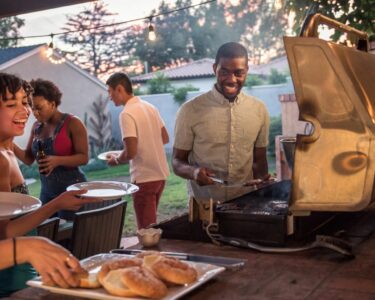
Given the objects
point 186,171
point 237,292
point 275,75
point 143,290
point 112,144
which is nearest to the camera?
point 143,290

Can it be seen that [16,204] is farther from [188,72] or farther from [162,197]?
[188,72]

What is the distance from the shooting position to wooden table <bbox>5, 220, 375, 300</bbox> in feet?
4.25

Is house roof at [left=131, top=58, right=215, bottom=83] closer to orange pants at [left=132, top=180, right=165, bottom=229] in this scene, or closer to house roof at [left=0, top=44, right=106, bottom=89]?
house roof at [left=0, top=44, right=106, bottom=89]

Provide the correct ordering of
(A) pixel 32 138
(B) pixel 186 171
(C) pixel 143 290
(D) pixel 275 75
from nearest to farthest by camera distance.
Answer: (C) pixel 143 290, (B) pixel 186 171, (A) pixel 32 138, (D) pixel 275 75

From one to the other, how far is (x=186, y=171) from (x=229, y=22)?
22059 mm

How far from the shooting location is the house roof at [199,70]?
768 inches

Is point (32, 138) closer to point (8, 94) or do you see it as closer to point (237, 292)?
point (8, 94)

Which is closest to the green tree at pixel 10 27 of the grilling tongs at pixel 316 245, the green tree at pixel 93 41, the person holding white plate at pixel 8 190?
the green tree at pixel 93 41

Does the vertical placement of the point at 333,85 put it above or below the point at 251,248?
above

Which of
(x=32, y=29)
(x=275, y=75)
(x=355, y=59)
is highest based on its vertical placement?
(x=32, y=29)

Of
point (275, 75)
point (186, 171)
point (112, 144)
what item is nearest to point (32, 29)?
point (112, 144)

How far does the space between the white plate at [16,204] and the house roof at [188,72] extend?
1691cm

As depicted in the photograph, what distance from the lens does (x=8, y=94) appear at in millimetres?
2188

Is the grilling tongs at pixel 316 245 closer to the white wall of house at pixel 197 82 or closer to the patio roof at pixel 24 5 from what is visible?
the patio roof at pixel 24 5
